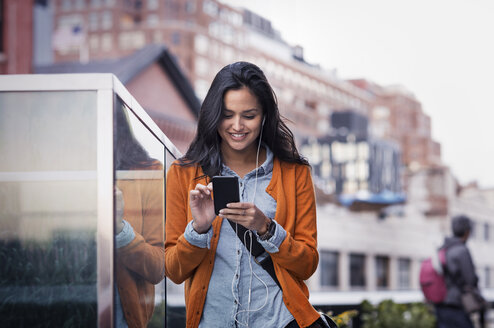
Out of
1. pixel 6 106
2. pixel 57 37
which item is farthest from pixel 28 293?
pixel 57 37

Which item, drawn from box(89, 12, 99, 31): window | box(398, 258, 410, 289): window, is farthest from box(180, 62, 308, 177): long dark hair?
box(89, 12, 99, 31): window

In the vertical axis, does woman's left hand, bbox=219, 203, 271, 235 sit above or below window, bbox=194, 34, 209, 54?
below

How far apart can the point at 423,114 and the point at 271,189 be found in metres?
139

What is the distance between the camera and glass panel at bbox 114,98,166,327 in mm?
1969

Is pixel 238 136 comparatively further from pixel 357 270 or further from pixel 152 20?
pixel 152 20

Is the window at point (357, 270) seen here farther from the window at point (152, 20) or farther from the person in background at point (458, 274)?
the window at point (152, 20)

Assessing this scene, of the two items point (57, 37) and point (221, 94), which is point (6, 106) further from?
point (57, 37)

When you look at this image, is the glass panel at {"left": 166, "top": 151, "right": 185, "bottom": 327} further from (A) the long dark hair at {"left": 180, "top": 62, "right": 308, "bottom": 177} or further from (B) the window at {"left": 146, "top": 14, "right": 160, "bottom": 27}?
(B) the window at {"left": 146, "top": 14, "right": 160, "bottom": 27}

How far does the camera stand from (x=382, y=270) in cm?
6022

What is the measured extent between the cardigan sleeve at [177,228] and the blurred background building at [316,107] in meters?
1.86

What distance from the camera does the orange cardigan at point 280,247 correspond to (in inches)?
81.7

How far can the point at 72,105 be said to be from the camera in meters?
1.88

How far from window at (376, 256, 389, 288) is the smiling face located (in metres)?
58.2

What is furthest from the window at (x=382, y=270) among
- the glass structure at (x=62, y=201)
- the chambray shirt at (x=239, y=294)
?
the glass structure at (x=62, y=201)
